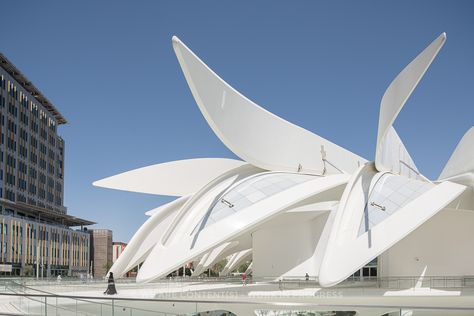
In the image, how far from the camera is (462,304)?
67.4 ft

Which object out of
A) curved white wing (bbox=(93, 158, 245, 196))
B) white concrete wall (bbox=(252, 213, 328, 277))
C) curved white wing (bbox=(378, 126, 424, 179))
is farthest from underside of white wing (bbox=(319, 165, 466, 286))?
curved white wing (bbox=(93, 158, 245, 196))

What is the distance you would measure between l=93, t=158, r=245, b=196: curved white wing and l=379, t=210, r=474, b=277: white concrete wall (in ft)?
50.1

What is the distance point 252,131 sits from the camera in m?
28.1

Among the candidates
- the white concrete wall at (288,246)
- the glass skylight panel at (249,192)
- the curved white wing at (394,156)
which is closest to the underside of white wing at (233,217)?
the glass skylight panel at (249,192)

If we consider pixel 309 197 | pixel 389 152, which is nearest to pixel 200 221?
pixel 309 197

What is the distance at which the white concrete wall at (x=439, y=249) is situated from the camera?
83.1 feet

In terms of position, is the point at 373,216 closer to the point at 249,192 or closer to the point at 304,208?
→ the point at 249,192

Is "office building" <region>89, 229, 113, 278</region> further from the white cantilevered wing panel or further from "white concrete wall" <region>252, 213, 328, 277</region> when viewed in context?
"white concrete wall" <region>252, 213, 328, 277</region>

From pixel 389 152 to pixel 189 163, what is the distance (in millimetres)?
13309

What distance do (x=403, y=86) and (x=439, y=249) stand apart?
8.63m

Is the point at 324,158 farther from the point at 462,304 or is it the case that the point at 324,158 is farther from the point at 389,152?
the point at 462,304

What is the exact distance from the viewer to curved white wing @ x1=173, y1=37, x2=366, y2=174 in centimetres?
2255

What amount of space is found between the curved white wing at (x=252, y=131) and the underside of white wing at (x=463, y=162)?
300 inches

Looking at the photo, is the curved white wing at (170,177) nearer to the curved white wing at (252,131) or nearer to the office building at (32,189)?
the curved white wing at (252,131)
